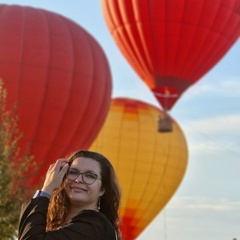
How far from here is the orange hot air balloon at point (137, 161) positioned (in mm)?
31469

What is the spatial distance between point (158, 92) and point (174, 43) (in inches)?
75.7

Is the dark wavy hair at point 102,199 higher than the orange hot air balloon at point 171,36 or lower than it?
lower

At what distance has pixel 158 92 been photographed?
2602 cm

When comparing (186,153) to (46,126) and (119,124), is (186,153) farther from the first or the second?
(46,126)

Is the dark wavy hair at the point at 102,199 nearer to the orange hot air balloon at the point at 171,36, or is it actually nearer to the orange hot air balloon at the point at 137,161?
the orange hot air balloon at the point at 171,36

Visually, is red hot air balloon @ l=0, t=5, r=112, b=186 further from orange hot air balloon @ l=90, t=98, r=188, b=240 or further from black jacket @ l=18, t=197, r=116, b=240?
black jacket @ l=18, t=197, r=116, b=240

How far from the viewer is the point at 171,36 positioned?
2530cm

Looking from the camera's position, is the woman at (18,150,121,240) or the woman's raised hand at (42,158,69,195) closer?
the woman at (18,150,121,240)

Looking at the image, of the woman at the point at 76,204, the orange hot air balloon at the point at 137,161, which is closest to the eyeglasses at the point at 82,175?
the woman at the point at 76,204

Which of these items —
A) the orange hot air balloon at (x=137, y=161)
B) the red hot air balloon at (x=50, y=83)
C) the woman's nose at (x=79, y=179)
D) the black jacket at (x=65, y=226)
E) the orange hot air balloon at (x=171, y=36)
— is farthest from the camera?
the orange hot air balloon at (x=137, y=161)

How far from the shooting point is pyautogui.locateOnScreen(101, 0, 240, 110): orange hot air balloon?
24672 millimetres

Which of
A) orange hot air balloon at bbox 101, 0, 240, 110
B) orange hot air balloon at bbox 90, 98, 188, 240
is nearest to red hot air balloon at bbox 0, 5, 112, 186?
orange hot air balloon at bbox 101, 0, 240, 110

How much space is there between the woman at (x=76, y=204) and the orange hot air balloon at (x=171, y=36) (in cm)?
2195

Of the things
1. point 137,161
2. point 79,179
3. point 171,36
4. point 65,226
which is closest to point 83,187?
point 79,179
